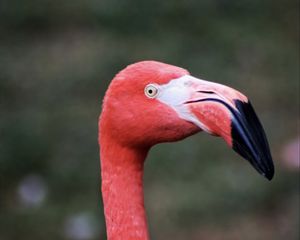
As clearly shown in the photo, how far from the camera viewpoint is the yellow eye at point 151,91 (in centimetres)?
275

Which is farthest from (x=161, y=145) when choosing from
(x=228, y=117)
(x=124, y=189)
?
(x=228, y=117)

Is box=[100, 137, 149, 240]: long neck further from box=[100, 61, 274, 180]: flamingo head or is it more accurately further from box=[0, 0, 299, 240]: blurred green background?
box=[0, 0, 299, 240]: blurred green background

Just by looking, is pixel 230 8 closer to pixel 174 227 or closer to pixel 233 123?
pixel 174 227

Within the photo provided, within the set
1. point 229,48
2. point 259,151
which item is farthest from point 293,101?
point 259,151

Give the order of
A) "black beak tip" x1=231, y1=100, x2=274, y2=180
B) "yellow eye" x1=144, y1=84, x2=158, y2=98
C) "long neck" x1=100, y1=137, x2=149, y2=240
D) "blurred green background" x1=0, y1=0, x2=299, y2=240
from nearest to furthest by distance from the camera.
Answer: "black beak tip" x1=231, y1=100, x2=274, y2=180
"yellow eye" x1=144, y1=84, x2=158, y2=98
"long neck" x1=100, y1=137, x2=149, y2=240
"blurred green background" x1=0, y1=0, x2=299, y2=240

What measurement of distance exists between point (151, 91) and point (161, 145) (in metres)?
3.31

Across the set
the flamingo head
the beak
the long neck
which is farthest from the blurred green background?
the beak

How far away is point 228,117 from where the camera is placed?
8.43 ft

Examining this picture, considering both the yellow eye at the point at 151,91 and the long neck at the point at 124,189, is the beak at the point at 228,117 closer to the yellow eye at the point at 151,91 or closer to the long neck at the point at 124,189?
the yellow eye at the point at 151,91

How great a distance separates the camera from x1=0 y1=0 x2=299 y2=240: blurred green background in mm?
5488

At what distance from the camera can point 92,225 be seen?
17.5ft

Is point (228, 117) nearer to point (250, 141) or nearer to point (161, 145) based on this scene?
point (250, 141)

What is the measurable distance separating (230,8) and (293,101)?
1545 mm

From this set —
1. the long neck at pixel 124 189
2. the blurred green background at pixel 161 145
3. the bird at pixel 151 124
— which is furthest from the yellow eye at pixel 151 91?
the blurred green background at pixel 161 145
